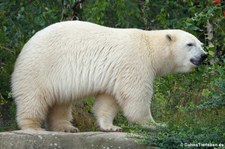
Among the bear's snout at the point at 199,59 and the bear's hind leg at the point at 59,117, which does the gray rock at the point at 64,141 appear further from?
the bear's snout at the point at 199,59

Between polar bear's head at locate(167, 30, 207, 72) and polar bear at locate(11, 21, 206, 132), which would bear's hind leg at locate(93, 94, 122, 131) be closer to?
polar bear at locate(11, 21, 206, 132)

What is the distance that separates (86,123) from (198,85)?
1660mm

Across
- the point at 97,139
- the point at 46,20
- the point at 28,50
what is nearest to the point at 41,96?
the point at 28,50

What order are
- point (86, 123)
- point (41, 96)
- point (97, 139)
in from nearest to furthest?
point (97, 139) < point (41, 96) < point (86, 123)

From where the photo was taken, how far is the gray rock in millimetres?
7902

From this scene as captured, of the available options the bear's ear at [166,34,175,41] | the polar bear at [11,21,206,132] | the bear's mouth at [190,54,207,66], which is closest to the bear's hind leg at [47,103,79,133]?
the polar bear at [11,21,206,132]

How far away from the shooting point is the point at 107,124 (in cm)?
895

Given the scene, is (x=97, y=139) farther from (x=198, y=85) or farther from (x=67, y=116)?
(x=198, y=85)

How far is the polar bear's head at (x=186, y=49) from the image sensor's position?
9320mm

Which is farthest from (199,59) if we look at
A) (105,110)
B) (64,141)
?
(64,141)

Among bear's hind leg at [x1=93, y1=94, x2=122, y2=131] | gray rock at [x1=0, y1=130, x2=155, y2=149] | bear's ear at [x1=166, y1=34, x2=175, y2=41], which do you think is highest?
bear's ear at [x1=166, y1=34, x2=175, y2=41]

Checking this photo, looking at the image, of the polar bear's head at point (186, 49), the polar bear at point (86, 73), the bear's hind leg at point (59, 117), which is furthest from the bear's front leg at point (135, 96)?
the bear's hind leg at point (59, 117)

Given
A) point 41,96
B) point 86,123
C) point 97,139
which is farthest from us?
point 86,123

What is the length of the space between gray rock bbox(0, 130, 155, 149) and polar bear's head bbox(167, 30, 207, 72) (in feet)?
5.85
